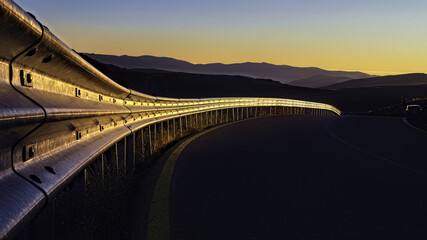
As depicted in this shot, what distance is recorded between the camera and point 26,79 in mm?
4148

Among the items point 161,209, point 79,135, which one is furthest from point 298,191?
point 79,135

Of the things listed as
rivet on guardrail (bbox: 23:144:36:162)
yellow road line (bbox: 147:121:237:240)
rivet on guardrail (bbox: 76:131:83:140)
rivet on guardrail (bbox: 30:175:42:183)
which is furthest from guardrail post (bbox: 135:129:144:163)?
rivet on guardrail (bbox: 30:175:42:183)

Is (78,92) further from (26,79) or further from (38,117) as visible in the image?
(38,117)

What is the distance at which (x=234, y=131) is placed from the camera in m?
18.2

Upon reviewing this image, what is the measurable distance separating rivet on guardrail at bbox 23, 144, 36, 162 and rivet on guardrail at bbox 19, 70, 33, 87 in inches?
16.9

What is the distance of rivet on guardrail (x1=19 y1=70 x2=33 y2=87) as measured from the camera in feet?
13.2

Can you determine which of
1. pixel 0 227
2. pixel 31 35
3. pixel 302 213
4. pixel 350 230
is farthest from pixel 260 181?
pixel 0 227

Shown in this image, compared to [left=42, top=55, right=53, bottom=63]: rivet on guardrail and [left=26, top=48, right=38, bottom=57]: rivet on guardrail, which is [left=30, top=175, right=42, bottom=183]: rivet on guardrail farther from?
[left=42, top=55, right=53, bottom=63]: rivet on guardrail

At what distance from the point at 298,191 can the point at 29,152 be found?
4548mm

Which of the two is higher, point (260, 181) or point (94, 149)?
point (94, 149)

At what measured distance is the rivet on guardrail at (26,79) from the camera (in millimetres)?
4031

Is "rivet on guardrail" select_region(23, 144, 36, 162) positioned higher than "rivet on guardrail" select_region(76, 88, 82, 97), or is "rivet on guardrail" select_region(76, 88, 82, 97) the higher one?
"rivet on guardrail" select_region(76, 88, 82, 97)

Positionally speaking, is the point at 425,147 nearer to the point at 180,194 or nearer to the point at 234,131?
the point at 234,131

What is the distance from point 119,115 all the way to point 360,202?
12.9 feet
